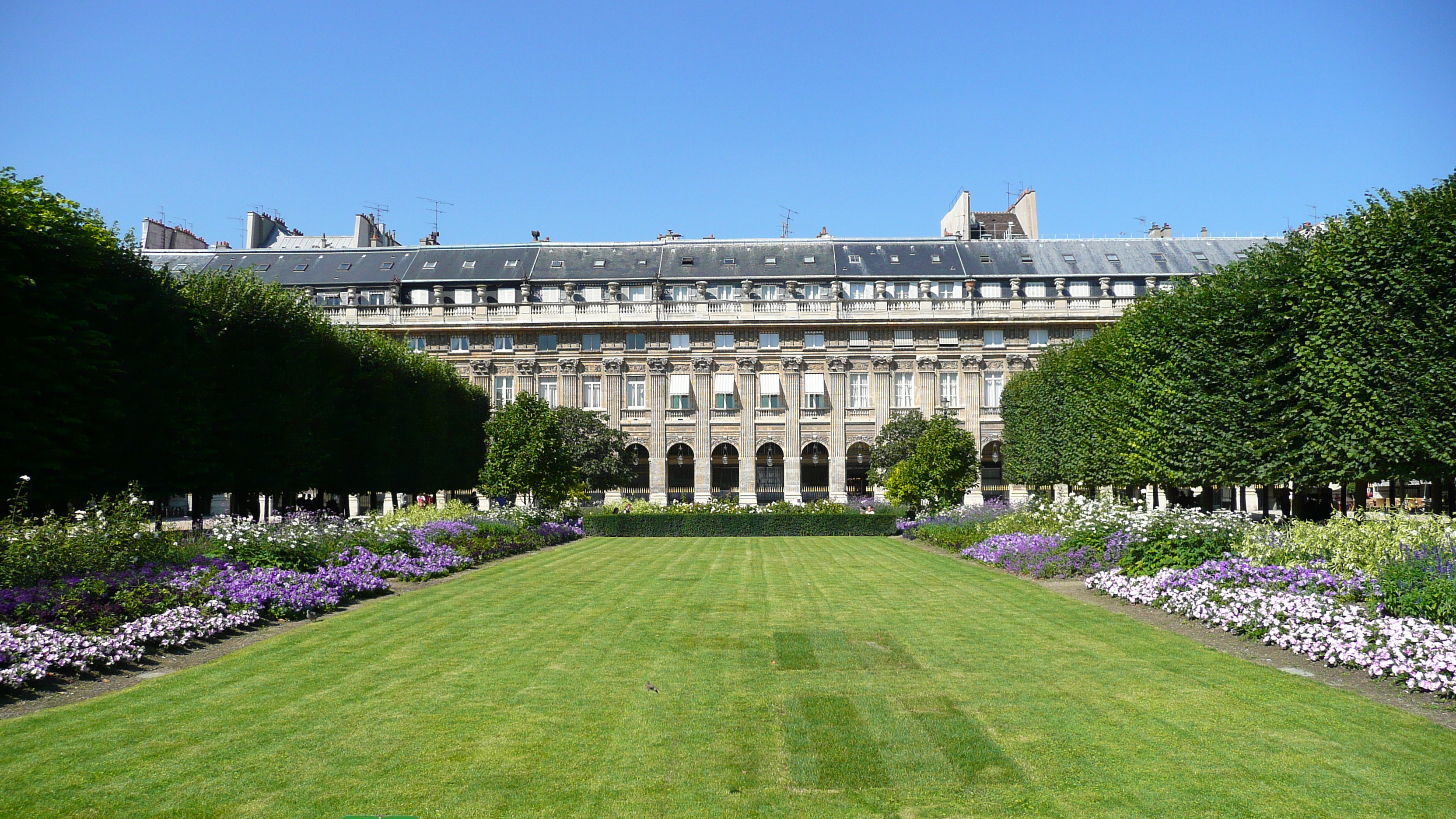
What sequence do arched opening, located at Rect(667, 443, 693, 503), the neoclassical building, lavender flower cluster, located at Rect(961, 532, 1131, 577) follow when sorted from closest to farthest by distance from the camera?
1. lavender flower cluster, located at Rect(961, 532, 1131, 577)
2. the neoclassical building
3. arched opening, located at Rect(667, 443, 693, 503)

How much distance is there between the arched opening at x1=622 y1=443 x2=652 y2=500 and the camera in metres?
55.0

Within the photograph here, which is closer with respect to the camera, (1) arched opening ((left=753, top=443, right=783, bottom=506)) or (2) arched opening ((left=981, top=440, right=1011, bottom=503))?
(2) arched opening ((left=981, top=440, right=1011, bottom=503))

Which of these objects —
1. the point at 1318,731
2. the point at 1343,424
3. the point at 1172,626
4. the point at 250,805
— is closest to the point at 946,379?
the point at 1343,424

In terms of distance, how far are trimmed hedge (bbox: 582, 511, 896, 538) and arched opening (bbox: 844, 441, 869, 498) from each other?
58.6 ft

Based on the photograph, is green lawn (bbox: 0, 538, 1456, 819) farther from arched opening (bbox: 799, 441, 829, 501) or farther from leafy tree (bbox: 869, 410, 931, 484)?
arched opening (bbox: 799, 441, 829, 501)

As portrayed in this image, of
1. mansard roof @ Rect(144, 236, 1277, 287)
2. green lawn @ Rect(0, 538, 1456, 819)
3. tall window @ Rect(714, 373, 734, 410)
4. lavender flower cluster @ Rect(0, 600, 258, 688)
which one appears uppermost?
mansard roof @ Rect(144, 236, 1277, 287)

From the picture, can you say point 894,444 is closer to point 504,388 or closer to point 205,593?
point 504,388

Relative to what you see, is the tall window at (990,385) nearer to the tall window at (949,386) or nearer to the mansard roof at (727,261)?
the tall window at (949,386)

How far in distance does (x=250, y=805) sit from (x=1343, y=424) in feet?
59.0

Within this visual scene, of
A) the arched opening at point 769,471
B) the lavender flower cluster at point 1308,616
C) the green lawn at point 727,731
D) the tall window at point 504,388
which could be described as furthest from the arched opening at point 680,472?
the green lawn at point 727,731

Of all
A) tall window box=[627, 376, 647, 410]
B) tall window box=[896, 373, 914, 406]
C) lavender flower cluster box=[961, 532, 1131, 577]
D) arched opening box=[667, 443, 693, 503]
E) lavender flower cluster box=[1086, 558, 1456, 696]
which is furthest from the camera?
arched opening box=[667, 443, 693, 503]

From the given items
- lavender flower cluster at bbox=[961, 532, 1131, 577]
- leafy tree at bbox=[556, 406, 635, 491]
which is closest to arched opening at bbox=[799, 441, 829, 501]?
leafy tree at bbox=[556, 406, 635, 491]

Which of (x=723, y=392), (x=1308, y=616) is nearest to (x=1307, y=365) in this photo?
(x=1308, y=616)

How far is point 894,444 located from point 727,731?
132 feet
